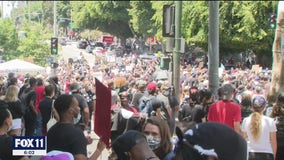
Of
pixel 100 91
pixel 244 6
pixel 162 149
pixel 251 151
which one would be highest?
pixel 244 6

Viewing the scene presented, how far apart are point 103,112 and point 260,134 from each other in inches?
95.3

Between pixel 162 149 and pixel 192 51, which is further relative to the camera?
pixel 192 51

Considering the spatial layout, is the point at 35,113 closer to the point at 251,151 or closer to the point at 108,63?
the point at 251,151

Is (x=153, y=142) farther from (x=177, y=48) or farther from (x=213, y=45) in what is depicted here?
(x=177, y=48)

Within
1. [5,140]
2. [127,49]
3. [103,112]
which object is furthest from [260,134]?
[127,49]

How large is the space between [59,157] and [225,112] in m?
4.64

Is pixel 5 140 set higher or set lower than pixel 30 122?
higher

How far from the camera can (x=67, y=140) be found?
4781 mm

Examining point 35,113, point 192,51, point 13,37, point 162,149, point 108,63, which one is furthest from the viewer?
point 192,51

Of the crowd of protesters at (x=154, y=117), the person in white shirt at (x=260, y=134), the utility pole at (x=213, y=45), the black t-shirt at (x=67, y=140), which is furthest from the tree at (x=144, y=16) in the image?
the black t-shirt at (x=67, y=140)

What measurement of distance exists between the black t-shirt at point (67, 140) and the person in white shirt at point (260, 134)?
2.59 metres

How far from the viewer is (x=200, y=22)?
131 ft

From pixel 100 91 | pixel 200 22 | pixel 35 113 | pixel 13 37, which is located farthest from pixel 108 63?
pixel 100 91

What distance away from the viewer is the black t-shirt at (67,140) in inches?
187
